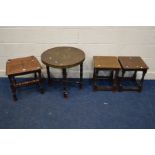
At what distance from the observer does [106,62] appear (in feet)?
9.33

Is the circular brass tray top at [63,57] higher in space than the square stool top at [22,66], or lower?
higher

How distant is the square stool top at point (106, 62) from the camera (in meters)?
2.76

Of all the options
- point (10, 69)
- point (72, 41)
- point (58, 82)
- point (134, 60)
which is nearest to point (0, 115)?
point (10, 69)

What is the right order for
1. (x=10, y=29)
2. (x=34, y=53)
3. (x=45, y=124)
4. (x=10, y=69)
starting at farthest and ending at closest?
(x=34, y=53)
(x=10, y=29)
(x=10, y=69)
(x=45, y=124)

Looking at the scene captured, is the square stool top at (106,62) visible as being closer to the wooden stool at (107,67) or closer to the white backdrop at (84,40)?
the wooden stool at (107,67)

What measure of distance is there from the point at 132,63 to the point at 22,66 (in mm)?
1515

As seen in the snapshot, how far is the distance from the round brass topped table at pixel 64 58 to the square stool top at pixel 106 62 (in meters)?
0.25

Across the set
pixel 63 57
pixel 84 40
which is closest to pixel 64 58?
pixel 63 57

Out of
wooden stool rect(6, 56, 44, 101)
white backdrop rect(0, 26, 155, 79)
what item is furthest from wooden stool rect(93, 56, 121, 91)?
wooden stool rect(6, 56, 44, 101)

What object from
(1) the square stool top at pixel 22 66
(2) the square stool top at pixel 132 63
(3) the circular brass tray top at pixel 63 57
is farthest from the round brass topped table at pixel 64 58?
(2) the square stool top at pixel 132 63

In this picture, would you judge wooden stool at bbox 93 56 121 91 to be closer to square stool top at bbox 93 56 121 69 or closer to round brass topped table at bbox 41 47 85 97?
square stool top at bbox 93 56 121 69

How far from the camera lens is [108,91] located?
3006 millimetres

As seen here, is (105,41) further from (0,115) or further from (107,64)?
(0,115)

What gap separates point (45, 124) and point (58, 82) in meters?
0.91
